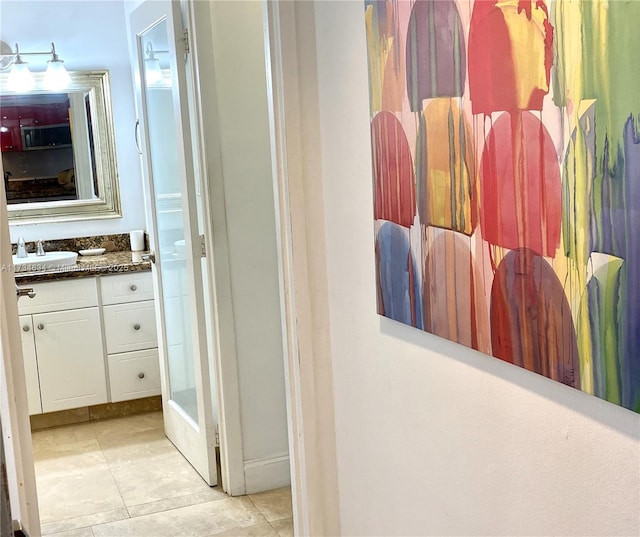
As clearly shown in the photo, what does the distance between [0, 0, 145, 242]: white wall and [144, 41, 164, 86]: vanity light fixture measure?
108 cm

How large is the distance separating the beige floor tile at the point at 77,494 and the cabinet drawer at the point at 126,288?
36.0 inches

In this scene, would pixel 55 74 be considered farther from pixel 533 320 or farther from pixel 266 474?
pixel 533 320

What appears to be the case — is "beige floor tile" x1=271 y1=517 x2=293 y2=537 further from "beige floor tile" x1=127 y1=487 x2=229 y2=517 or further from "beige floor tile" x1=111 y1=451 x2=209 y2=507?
"beige floor tile" x1=111 y1=451 x2=209 y2=507

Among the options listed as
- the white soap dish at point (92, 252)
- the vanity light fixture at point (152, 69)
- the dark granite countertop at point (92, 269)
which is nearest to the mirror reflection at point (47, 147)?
the white soap dish at point (92, 252)

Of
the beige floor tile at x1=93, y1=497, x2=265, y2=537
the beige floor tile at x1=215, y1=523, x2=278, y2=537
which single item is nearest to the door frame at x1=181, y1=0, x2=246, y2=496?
the beige floor tile at x1=93, y1=497, x2=265, y2=537

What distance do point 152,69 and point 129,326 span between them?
1.40 metres

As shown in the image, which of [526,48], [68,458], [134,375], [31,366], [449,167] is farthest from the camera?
[134,375]

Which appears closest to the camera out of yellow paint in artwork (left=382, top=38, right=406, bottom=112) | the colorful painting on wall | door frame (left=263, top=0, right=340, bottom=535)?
the colorful painting on wall

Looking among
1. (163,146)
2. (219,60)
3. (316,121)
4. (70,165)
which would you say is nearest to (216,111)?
(219,60)

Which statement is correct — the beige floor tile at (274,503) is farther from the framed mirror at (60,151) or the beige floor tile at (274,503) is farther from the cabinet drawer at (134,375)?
the framed mirror at (60,151)

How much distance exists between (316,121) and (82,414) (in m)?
2.55

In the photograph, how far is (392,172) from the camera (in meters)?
1.84

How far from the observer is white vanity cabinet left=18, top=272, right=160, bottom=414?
3.95m

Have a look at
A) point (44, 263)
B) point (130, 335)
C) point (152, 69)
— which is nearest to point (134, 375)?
point (130, 335)
